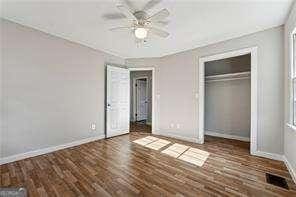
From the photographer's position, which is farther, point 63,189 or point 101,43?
point 101,43

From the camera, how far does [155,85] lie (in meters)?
5.25

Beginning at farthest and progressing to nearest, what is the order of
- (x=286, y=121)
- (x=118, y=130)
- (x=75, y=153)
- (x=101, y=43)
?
(x=118, y=130) < (x=101, y=43) < (x=75, y=153) < (x=286, y=121)

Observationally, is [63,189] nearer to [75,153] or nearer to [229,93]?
[75,153]

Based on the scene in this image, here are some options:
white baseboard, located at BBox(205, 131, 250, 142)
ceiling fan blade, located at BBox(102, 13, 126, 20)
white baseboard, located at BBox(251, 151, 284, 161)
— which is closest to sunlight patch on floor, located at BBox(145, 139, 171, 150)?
white baseboard, located at BBox(205, 131, 250, 142)

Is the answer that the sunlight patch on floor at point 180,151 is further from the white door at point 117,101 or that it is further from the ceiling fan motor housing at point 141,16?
the ceiling fan motor housing at point 141,16

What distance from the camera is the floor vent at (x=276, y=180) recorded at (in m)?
2.25

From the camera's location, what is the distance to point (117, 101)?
5.00 meters

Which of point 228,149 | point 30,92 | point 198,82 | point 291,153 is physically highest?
point 198,82

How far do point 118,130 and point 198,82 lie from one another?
8.70 feet

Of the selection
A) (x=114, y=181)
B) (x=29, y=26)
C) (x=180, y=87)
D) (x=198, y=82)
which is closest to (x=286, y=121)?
(x=198, y=82)

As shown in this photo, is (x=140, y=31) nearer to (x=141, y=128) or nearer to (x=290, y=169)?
(x=290, y=169)

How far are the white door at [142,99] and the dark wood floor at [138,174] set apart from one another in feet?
14.8

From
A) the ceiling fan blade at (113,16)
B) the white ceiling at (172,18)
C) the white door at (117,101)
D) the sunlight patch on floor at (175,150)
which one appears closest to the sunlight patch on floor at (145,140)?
the sunlight patch on floor at (175,150)

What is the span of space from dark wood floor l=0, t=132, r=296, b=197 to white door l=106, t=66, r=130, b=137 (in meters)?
1.30
